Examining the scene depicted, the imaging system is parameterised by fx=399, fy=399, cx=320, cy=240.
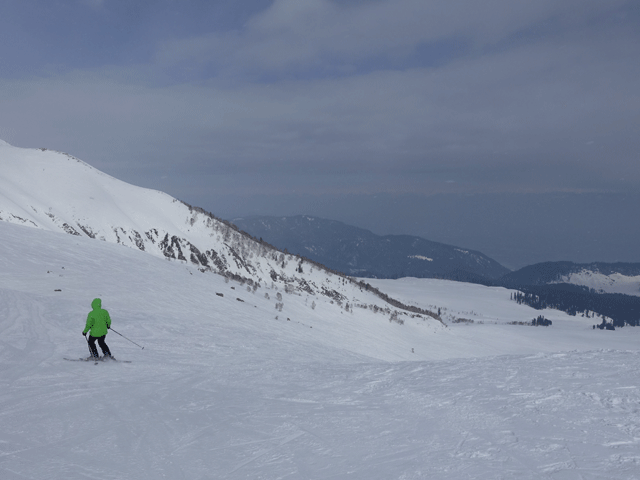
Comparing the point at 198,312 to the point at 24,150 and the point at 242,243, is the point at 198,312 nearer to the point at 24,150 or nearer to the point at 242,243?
the point at 242,243

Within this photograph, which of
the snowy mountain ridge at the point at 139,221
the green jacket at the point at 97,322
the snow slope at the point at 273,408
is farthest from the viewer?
the snowy mountain ridge at the point at 139,221

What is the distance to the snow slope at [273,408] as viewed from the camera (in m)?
5.24

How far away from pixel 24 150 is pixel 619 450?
218 ft

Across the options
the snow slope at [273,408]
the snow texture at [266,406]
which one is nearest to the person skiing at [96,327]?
the snow slope at [273,408]

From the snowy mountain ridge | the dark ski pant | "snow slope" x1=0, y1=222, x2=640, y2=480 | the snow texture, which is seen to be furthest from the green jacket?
the snowy mountain ridge

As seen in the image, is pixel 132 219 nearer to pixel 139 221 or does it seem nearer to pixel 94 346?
pixel 139 221

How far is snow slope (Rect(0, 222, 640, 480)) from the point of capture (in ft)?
17.2

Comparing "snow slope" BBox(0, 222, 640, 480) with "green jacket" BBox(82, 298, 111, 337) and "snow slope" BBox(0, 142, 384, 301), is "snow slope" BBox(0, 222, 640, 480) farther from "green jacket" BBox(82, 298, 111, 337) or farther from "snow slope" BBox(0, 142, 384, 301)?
"snow slope" BBox(0, 142, 384, 301)

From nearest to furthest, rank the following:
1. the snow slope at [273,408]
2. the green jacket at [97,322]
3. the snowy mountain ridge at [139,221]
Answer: the snow slope at [273,408]
the green jacket at [97,322]
the snowy mountain ridge at [139,221]

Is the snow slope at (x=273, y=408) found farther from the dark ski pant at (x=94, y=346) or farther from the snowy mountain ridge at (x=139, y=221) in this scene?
the snowy mountain ridge at (x=139, y=221)

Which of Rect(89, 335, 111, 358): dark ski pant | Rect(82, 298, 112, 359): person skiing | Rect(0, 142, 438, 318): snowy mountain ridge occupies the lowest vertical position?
Rect(89, 335, 111, 358): dark ski pant

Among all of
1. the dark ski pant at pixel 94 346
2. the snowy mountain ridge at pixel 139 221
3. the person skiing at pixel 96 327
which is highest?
the snowy mountain ridge at pixel 139 221

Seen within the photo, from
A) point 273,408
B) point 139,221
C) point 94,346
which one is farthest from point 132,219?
point 273,408

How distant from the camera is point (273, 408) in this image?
7.89 m
